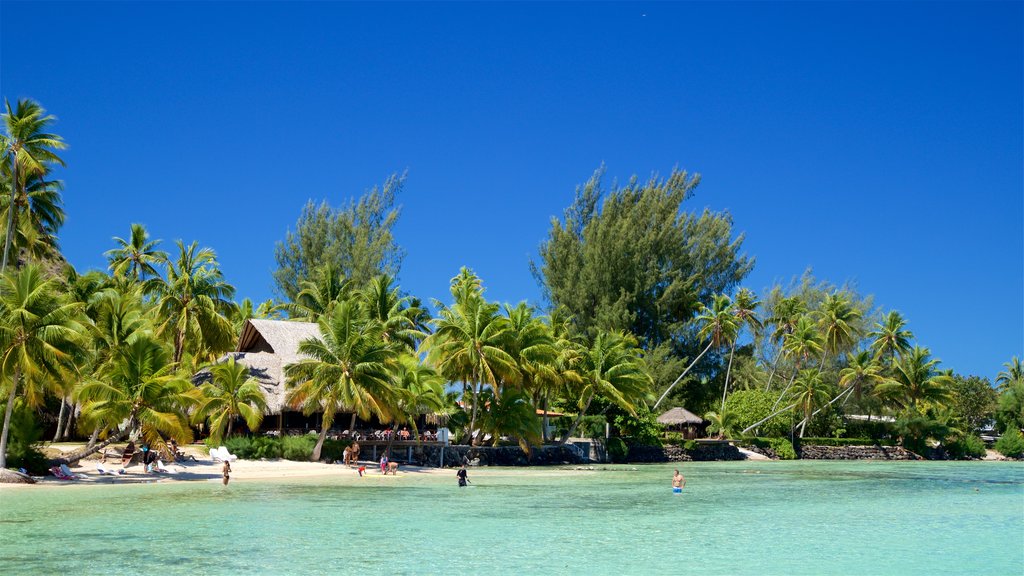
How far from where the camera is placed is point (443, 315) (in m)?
40.8

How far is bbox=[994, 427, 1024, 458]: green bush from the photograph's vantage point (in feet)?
212

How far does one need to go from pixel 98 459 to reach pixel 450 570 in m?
20.8

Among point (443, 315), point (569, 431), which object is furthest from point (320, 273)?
point (569, 431)

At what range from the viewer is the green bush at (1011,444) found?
Result: 64500mm

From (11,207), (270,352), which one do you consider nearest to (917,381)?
(270,352)

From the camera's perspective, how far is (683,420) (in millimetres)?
56094

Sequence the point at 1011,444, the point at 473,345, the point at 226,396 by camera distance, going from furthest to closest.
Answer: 1. the point at 1011,444
2. the point at 473,345
3. the point at 226,396

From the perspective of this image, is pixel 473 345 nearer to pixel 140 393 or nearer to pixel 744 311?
pixel 140 393

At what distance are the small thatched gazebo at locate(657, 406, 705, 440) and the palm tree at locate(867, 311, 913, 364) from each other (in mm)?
13842

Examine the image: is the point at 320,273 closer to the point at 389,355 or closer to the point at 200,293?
the point at 200,293

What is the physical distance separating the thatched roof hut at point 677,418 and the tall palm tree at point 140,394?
34.8 metres

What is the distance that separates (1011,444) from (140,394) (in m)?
59.8

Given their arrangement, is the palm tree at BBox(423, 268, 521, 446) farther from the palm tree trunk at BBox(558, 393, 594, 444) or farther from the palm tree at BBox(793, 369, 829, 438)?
the palm tree at BBox(793, 369, 829, 438)

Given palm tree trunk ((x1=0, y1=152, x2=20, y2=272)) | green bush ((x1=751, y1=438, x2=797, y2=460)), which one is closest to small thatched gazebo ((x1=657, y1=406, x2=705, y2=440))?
green bush ((x1=751, y1=438, x2=797, y2=460))
